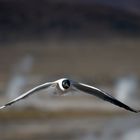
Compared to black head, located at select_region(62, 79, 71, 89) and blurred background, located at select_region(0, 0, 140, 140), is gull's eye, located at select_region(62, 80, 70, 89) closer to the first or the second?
black head, located at select_region(62, 79, 71, 89)

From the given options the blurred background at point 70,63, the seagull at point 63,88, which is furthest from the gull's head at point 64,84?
the blurred background at point 70,63

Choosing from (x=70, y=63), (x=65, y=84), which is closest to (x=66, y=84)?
(x=65, y=84)

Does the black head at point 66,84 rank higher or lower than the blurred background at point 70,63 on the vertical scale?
lower

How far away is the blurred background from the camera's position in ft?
12.0

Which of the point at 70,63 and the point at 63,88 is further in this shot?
the point at 70,63

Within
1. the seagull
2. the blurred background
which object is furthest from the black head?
the blurred background

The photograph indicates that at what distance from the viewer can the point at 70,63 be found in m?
4.54

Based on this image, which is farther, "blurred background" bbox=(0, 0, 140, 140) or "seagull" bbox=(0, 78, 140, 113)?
"blurred background" bbox=(0, 0, 140, 140)

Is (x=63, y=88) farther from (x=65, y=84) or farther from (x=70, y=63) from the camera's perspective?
(x=70, y=63)

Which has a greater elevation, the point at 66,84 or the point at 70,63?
the point at 70,63

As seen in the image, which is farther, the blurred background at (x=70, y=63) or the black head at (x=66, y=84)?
the blurred background at (x=70, y=63)

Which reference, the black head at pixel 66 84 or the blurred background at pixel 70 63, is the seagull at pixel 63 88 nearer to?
the black head at pixel 66 84

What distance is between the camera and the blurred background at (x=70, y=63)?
3648 mm

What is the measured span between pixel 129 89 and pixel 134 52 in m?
0.41
